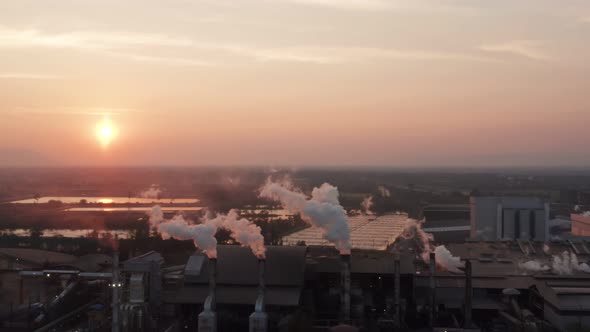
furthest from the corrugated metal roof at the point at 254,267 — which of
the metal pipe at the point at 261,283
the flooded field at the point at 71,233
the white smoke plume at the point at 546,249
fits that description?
the flooded field at the point at 71,233

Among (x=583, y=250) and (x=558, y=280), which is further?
(x=583, y=250)

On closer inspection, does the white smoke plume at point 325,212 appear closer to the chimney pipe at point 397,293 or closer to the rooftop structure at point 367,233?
the chimney pipe at point 397,293

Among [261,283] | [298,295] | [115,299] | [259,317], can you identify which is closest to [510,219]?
[298,295]

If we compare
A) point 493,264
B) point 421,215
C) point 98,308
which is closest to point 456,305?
point 493,264

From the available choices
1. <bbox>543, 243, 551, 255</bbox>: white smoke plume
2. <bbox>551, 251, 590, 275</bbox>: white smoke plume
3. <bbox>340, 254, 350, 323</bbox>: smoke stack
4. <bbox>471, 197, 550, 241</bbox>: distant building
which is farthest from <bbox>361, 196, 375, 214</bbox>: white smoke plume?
<bbox>340, 254, 350, 323</bbox>: smoke stack

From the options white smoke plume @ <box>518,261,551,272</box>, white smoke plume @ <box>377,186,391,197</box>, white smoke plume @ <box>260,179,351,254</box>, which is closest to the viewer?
white smoke plume @ <box>260,179,351,254</box>

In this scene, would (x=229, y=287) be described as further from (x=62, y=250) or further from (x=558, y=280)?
(x=62, y=250)

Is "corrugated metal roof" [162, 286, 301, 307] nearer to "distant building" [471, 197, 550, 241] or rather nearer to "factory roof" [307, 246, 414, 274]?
"factory roof" [307, 246, 414, 274]
